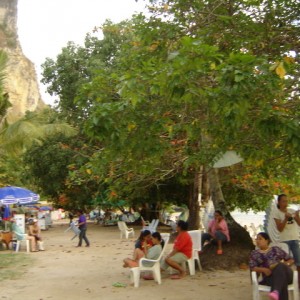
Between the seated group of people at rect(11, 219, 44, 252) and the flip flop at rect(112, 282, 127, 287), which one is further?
the seated group of people at rect(11, 219, 44, 252)

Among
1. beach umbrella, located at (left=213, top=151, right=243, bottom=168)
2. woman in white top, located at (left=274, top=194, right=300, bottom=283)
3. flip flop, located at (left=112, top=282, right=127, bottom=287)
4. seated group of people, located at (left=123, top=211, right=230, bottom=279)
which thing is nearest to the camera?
woman in white top, located at (left=274, top=194, right=300, bottom=283)

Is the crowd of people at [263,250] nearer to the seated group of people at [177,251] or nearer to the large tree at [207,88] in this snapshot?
the seated group of people at [177,251]

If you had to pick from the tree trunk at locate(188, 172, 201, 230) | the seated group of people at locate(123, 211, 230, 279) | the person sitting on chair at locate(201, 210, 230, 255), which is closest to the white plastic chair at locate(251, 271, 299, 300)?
the seated group of people at locate(123, 211, 230, 279)

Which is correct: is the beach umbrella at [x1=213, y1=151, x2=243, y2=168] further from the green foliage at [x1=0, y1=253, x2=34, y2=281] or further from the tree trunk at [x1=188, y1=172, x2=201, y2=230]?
the tree trunk at [x1=188, y1=172, x2=201, y2=230]

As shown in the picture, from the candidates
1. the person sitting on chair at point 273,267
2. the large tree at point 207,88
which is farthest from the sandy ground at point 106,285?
the large tree at point 207,88

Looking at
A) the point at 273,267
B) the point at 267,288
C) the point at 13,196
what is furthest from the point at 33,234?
the point at 273,267

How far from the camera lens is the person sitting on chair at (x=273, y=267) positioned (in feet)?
18.0

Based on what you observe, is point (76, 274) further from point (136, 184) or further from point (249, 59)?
point (249, 59)

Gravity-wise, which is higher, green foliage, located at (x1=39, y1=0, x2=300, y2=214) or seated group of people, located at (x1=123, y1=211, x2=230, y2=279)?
green foliage, located at (x1=39, y1=0, x2=300, y2=214)

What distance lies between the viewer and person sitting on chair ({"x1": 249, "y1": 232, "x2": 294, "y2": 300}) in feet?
18.0

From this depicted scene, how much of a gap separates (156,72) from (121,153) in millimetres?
1990

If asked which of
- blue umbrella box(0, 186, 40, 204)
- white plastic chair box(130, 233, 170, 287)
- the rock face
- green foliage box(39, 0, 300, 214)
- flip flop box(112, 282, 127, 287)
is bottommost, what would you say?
flip flop box(112, 282, 127, 287)

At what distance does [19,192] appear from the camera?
17.6 m

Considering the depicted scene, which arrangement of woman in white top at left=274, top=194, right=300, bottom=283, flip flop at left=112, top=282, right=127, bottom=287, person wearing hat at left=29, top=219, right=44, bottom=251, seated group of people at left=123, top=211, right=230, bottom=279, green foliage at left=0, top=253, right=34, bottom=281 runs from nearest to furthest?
woman in white top at left=274, top=194, right=300, bottom=283 → flip flop at left=112, top=282, right=127, bottom=287 → seated group of people at left=123, top=211, right=230, bottom=279 → green foliage at left=0, top=253, right=34, bottom=281 → person wearing hat at left=29, top=219, right=44, bottom=251
